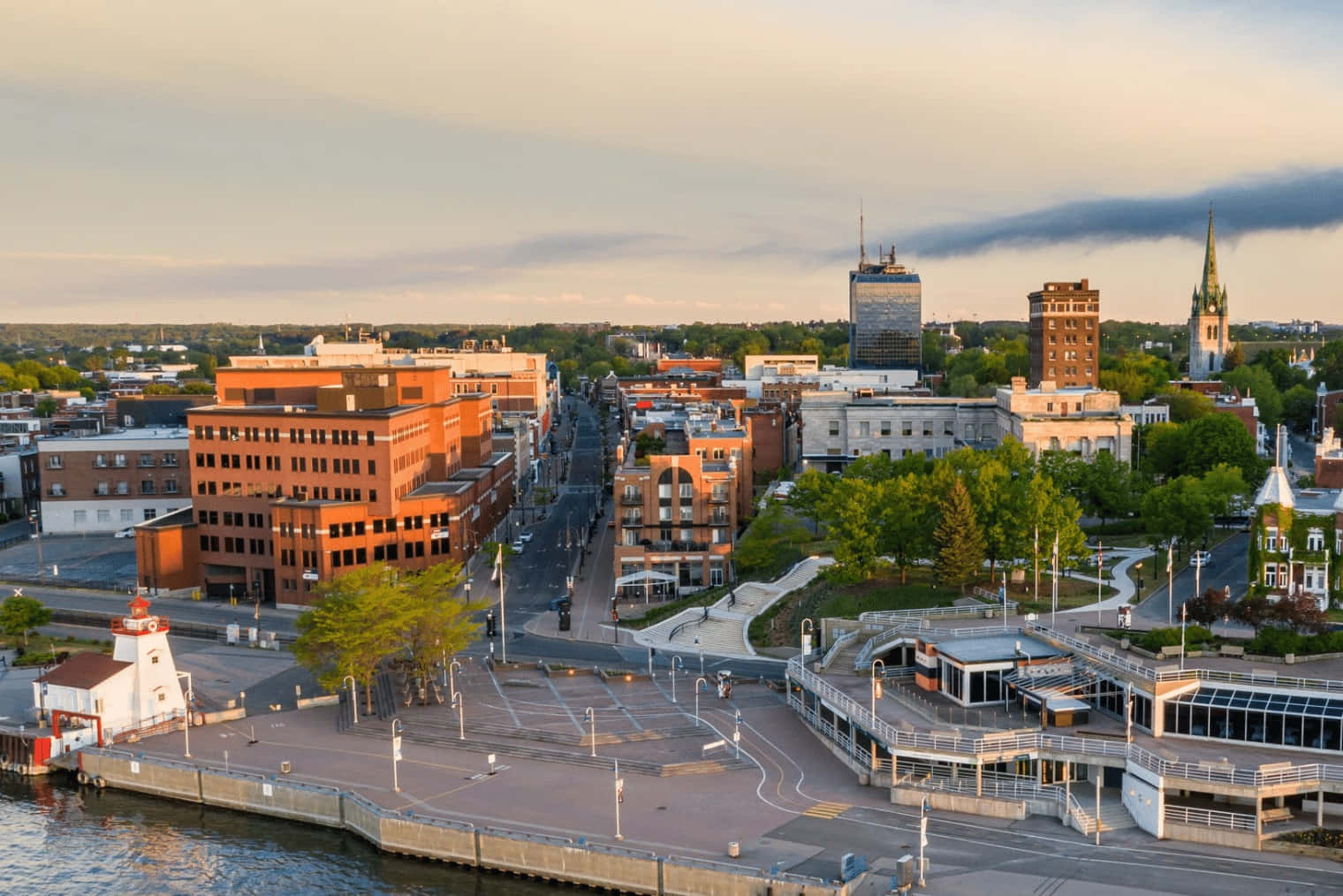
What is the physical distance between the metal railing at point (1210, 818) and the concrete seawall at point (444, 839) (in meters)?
14.4

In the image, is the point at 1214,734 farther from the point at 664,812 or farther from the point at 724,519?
the point at 724,519

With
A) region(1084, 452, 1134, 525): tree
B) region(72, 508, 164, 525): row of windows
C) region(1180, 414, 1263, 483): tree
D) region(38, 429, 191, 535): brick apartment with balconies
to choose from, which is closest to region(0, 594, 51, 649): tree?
region(38, 429, 191, 535): brick apartment with balconies

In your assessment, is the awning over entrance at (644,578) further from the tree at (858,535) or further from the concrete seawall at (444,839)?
the concrete seawall at (444,839)

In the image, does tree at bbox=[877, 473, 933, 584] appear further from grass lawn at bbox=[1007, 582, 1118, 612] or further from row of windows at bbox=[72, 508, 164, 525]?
row of windows at bbox=[72, 508, 164, 525]

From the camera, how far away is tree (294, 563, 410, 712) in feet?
211

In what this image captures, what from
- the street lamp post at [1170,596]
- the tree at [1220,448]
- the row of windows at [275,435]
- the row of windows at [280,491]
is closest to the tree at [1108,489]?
the tree at [1220,448]

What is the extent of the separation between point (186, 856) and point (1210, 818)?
42001 millimetres

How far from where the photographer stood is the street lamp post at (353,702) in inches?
2534

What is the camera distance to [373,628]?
65000 mm

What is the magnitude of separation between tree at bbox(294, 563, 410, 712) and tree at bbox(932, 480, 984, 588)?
33.6 meters

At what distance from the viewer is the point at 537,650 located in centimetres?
7894

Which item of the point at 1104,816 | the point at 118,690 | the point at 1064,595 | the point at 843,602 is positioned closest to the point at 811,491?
the point at 843,602

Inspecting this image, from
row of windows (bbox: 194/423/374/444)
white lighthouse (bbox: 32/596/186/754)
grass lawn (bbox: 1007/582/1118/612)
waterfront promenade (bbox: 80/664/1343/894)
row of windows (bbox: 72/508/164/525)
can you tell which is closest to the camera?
waterfront promenade (bbox: 80/664/1343/894)

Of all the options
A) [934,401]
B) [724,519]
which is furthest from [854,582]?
[934,401]
